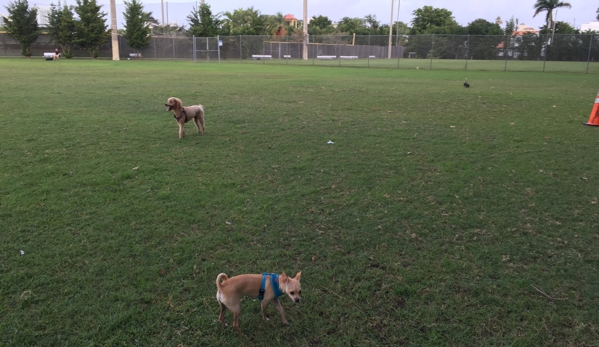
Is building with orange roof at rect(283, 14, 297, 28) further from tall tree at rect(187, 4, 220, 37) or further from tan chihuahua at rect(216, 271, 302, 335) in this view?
tan chihuahua at rect(216, 271, 302, 335)

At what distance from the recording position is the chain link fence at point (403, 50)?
92.5ft

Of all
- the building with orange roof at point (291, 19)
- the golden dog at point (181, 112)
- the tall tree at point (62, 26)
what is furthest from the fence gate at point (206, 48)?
the building with orange roof at point (291, 19)

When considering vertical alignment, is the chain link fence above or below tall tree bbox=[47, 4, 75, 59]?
below

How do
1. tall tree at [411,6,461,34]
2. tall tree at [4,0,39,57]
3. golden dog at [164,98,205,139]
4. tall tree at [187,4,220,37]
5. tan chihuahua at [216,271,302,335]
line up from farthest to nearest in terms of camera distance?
tall tree at [411,6,461,34]
tall tree at [187,4,220,37]
tall tree at [4,0,39,57]
golden dog at [164,98,205,139]
tan chihuahua at [216,271,302,335]

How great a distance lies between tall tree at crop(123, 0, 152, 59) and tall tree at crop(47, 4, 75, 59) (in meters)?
4.57

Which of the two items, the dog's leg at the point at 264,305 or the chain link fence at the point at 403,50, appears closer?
the dog's leg at the point at 264,305

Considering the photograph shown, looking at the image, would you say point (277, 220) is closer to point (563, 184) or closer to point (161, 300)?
point (161, 300)

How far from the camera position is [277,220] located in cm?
398

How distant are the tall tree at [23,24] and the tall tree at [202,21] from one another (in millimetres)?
13910

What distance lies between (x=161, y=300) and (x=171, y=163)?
3000 millimetres

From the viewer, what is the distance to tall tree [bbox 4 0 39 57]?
35.7 m

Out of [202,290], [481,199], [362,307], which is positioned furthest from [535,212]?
[202,290]

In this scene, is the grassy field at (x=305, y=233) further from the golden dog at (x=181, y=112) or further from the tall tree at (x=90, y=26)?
the tall tree at (x=90, y=26)

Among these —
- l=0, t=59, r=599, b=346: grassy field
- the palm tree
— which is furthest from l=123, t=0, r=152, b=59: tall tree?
the palm tree
